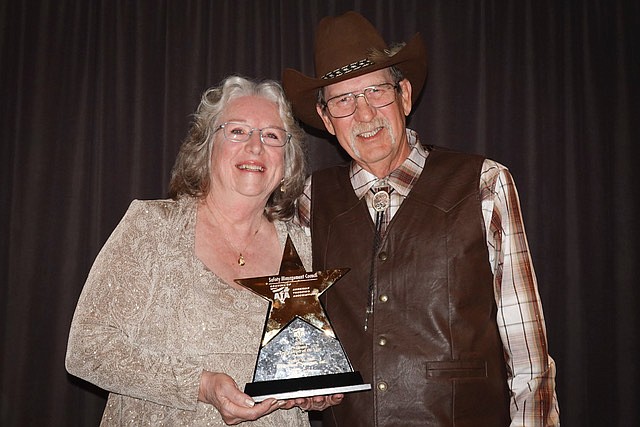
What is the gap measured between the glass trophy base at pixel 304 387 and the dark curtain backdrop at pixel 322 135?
5.30 ft

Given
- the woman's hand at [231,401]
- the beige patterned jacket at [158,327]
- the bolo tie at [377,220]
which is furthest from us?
the bolo tie at [377,220]

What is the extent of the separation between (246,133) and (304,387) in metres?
0.91

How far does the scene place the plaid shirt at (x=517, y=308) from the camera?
1744 millimetres

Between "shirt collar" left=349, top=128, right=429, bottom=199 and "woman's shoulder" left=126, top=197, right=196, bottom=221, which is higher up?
"shirt collar" left=349, top=128, right=429, bottom=199

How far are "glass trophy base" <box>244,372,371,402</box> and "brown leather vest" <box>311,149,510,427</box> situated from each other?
8.1 inches

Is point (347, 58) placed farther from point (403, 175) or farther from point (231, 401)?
point (231, 401)

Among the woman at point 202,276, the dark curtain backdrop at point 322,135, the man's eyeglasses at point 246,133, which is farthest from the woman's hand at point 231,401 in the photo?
the dark curtain backdrop at point 322,135

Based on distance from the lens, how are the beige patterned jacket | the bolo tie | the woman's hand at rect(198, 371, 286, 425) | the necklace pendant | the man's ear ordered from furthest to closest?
the man's ear → the necklace pendant → the bolo tie → the beige patterned jacket → the woman's hand at rect(198, 371, 286, 425)

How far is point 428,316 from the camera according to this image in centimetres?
182

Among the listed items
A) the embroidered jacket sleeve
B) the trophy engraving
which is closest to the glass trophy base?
the trophy engraving

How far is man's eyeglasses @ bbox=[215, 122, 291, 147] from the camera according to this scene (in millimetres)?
2045

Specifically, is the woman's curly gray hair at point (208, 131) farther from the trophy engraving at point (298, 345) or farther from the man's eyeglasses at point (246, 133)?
the trophy engraving at point (298, 345)

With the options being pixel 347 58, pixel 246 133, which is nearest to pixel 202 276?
pixel 246 133

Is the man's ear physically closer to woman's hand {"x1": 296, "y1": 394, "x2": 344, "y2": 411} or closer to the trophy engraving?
the trophy engraving
